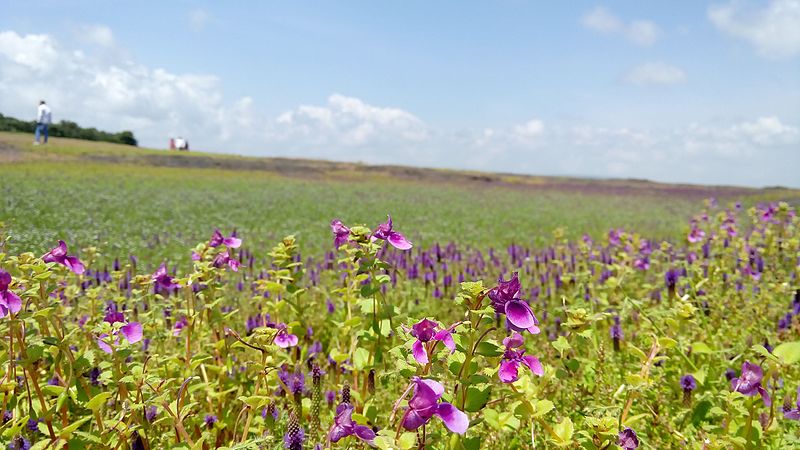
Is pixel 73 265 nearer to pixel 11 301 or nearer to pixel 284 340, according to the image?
pixel 11 301

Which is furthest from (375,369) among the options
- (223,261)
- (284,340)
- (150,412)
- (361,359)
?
(150,412)

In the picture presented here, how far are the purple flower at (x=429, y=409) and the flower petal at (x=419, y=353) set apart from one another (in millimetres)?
161

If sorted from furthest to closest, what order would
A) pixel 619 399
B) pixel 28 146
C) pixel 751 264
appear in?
pixel 28 146
pixel 751 264
pixel 619 399

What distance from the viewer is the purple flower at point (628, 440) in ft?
5.16

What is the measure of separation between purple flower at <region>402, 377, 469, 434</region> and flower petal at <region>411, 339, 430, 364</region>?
0.53 ft

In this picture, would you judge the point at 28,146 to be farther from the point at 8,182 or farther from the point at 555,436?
the point at 555,436

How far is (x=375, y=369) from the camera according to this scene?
107 inches

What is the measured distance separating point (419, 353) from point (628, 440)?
2.51 feet

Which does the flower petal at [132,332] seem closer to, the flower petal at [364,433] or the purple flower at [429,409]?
the flower petal at [364,433]

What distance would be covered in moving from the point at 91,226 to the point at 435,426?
32.4ft

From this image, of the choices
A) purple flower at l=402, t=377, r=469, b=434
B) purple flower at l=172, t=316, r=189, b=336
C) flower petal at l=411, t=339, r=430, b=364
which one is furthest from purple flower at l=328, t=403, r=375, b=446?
purple flower at l=172, t=316, r=189, b=336

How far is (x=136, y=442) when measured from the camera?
1971 millimetres

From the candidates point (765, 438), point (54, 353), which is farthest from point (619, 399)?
point (54, 353)

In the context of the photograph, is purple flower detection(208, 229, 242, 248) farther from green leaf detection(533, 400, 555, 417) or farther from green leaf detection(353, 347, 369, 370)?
green leaf detection(533, 400, 555, 417)
